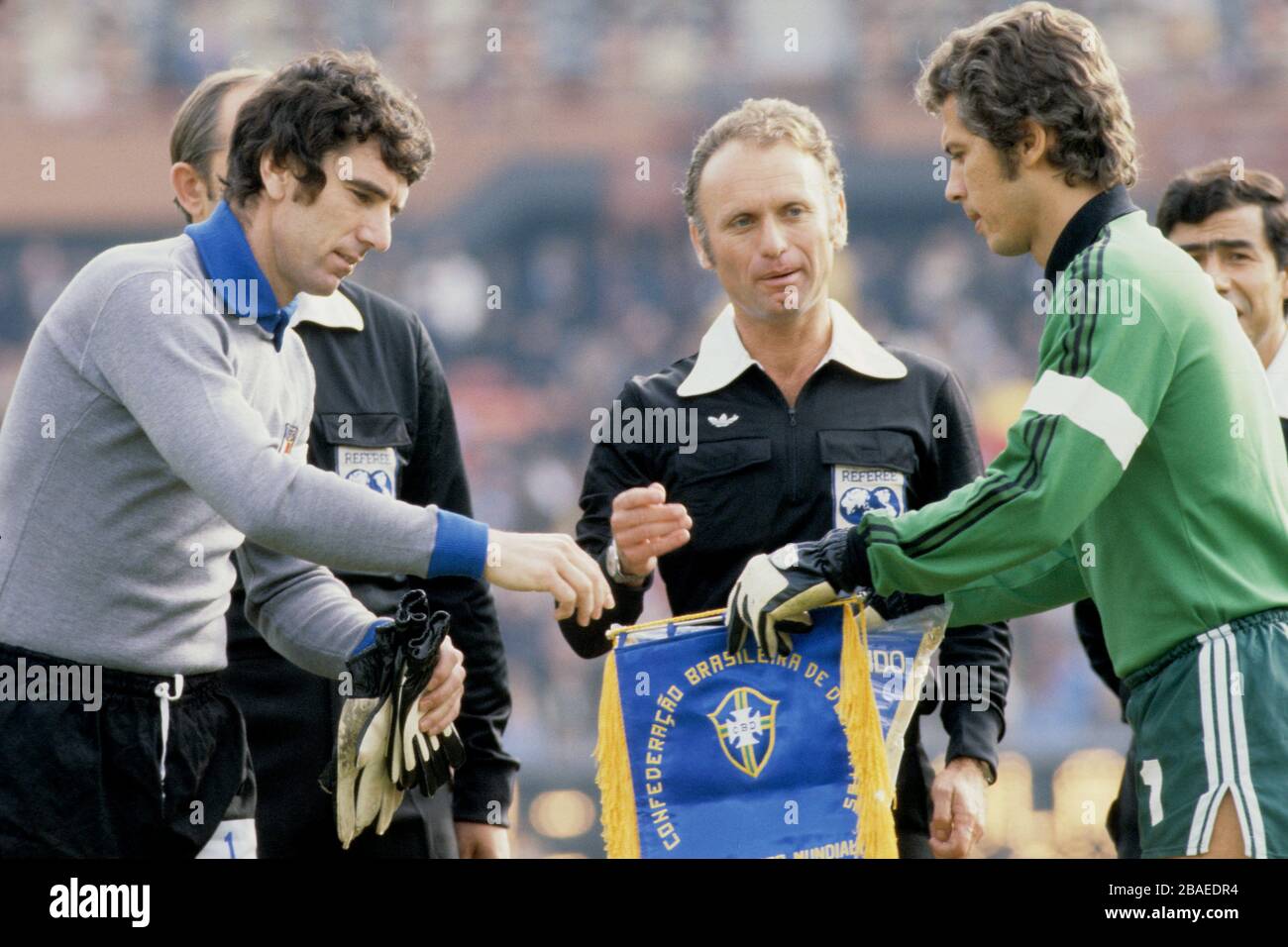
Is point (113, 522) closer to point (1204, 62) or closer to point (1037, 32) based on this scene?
point (1037, 32)

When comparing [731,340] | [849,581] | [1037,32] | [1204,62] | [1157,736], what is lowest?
[1157,736]

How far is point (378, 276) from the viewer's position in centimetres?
1561

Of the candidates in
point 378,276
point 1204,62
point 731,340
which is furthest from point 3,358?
point 731,340

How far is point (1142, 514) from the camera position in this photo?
2.79 meters

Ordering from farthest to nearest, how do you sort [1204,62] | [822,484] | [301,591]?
[1204,62] < [822,484] < [301,591]

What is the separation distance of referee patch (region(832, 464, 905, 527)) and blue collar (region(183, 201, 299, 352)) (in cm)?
113

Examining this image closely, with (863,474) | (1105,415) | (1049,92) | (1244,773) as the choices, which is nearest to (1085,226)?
(1049,92)

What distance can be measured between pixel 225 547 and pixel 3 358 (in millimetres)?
13263

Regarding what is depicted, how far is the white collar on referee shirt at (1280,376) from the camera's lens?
3797 millimetres

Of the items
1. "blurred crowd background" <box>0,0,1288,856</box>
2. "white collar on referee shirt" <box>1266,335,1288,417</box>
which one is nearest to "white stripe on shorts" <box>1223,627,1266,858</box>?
"white collar on referee shirt" <box>1266,335,1288,417</box>

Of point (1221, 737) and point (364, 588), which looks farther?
point (364, 588)

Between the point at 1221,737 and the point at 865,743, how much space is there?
0.61m

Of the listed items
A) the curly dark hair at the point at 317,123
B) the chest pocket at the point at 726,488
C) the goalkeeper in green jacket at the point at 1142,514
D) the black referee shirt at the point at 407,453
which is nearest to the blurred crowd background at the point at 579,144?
the black referee shirt at the point at 407,453

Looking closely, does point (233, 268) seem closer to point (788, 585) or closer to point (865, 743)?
point (788, 585)
